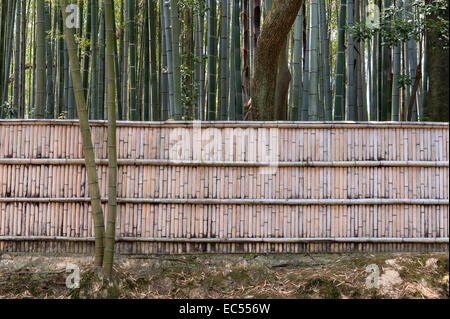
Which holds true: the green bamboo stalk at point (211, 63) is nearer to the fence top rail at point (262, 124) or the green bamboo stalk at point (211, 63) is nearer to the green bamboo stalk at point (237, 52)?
the green bamboo stalk at point (237, 52)

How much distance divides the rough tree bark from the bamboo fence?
47 cm

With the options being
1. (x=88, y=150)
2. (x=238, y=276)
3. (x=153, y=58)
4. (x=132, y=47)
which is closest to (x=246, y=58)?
(x=132, y=47)

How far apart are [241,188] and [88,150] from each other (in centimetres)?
135

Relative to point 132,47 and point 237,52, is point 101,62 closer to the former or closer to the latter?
point 132,47

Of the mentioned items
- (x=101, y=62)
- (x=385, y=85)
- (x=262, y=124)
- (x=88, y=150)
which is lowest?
(x=88, y=150)

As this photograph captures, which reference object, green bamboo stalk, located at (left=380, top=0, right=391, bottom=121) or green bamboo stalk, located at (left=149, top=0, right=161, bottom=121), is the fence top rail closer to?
green bamboo stalk, located at (left=380, top=0, right=391, bottom=121)

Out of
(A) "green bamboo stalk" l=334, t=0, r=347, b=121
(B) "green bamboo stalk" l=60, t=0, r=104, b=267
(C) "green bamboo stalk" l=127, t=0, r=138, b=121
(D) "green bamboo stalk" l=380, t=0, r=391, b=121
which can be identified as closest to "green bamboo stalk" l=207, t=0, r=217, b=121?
(C) "green bamboo stalk" l=127, t=0, r=138, b=121

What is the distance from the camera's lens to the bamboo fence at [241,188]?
4.45m

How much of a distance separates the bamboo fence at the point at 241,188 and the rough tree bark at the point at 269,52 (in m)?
0.47

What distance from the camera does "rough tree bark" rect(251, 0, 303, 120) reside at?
460 centimetres

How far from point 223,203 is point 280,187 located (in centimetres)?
53

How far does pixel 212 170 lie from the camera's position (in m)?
4.49

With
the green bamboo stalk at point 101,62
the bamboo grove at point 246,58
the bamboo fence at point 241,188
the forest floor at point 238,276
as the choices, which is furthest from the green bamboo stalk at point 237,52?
the forest floor at point 238,276

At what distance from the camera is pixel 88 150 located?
160 inches
